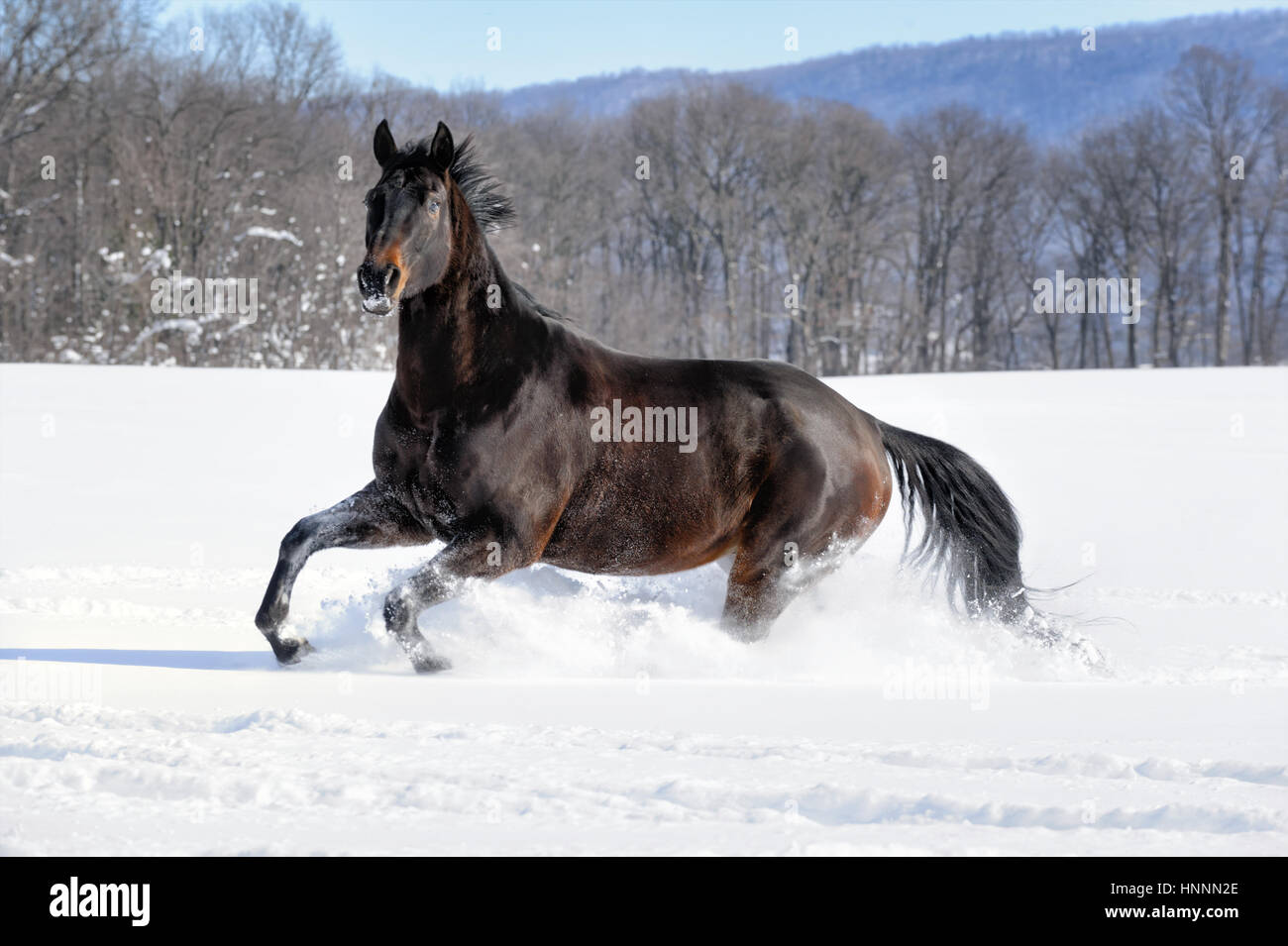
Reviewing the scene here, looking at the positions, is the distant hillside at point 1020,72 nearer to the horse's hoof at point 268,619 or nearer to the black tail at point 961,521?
the black tail at point 961,521

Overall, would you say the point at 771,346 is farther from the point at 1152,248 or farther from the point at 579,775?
the point at 579,775

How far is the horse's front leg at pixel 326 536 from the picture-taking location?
4.16 metres

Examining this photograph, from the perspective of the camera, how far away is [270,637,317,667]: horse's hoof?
13.8 ft

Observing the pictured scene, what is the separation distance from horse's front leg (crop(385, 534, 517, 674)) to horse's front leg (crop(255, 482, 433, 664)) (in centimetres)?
25

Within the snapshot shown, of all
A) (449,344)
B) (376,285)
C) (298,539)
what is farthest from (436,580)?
(376,285)

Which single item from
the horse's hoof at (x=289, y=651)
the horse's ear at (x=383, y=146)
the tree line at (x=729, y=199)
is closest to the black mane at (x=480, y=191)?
the horse's ear at (x=383, y=146)

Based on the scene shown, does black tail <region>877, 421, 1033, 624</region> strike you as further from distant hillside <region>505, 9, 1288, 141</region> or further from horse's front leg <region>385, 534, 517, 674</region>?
distant hillside <region>505, 9, 1288, 141</region>

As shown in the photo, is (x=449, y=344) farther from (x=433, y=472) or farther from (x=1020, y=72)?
(x=1020, y=72)

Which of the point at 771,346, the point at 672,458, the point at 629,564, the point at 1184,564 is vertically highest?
the point at 771,346

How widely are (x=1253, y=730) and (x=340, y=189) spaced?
26051 mm

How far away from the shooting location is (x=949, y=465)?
211 inches
